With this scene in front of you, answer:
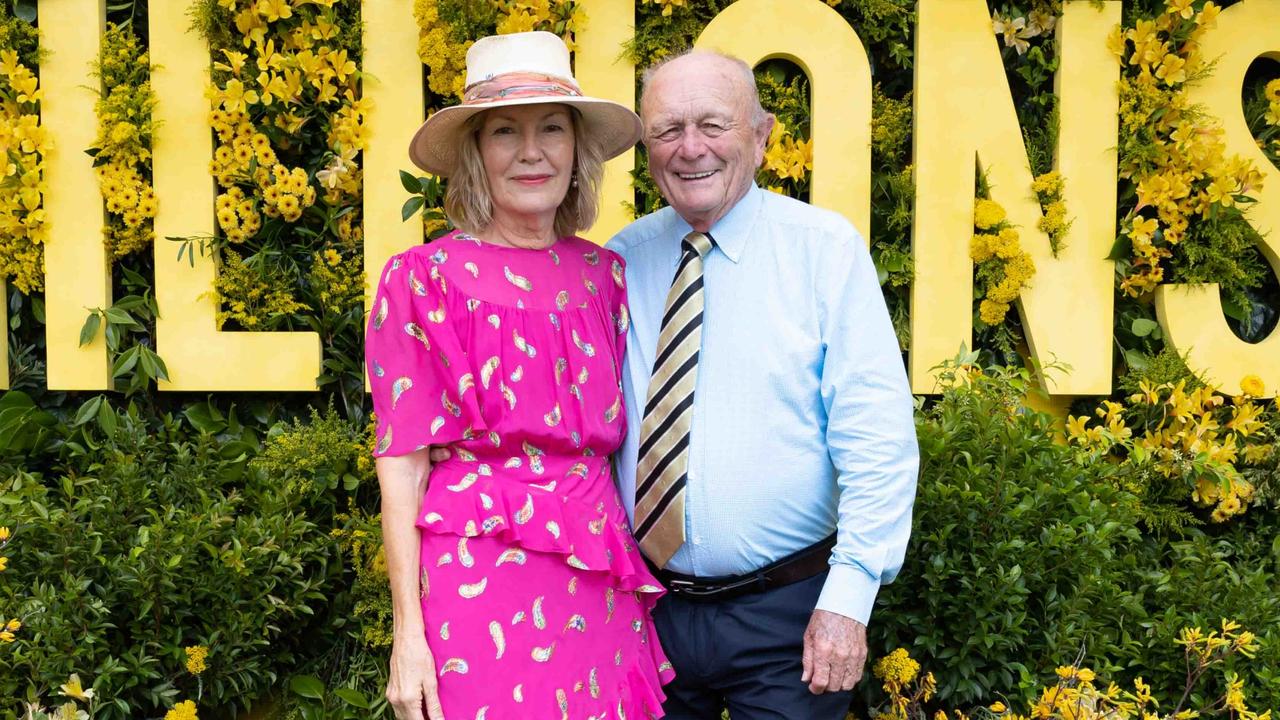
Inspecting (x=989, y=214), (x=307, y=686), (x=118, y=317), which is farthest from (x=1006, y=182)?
(x=118, y=317)

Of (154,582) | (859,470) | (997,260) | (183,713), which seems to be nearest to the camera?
(859,470)

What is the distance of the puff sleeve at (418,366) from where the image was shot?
1638mm

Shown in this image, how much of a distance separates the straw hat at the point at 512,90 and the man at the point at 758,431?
0.36 feet

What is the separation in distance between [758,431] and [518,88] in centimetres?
77

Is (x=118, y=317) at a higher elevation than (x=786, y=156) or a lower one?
lower

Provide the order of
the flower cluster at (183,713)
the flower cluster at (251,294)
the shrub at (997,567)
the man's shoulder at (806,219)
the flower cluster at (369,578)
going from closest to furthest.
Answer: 1. the man's shoulder at (806,219)
2. the flower cluster at (183,713)
3. the shrub at (997,567)
4. the flower cluster at (369,578)
5. the flower cluster at (251,294)

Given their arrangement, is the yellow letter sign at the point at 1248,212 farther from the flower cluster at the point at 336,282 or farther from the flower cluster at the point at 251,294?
the flower cluster at the point at 251,294

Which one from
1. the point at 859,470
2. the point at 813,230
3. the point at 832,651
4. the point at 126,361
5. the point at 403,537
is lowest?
the point at 832,651

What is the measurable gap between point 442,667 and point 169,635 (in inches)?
48.8

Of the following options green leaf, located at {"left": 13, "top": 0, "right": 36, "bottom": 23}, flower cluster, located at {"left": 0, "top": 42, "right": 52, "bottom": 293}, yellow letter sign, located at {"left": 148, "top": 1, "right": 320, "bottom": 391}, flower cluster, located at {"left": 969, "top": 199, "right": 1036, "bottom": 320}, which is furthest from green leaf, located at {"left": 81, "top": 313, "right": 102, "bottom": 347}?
flower cluster, located at {"left": 969, "top": 199, "right": 1036, "bottom": 320}

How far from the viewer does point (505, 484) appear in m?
1.68

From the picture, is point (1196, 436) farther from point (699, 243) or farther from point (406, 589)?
point (406, 589)

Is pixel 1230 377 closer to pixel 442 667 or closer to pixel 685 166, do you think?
pixel 685 166

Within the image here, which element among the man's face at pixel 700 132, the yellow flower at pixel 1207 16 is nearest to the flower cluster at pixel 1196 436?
the yellow flower at pixel 1207 16
